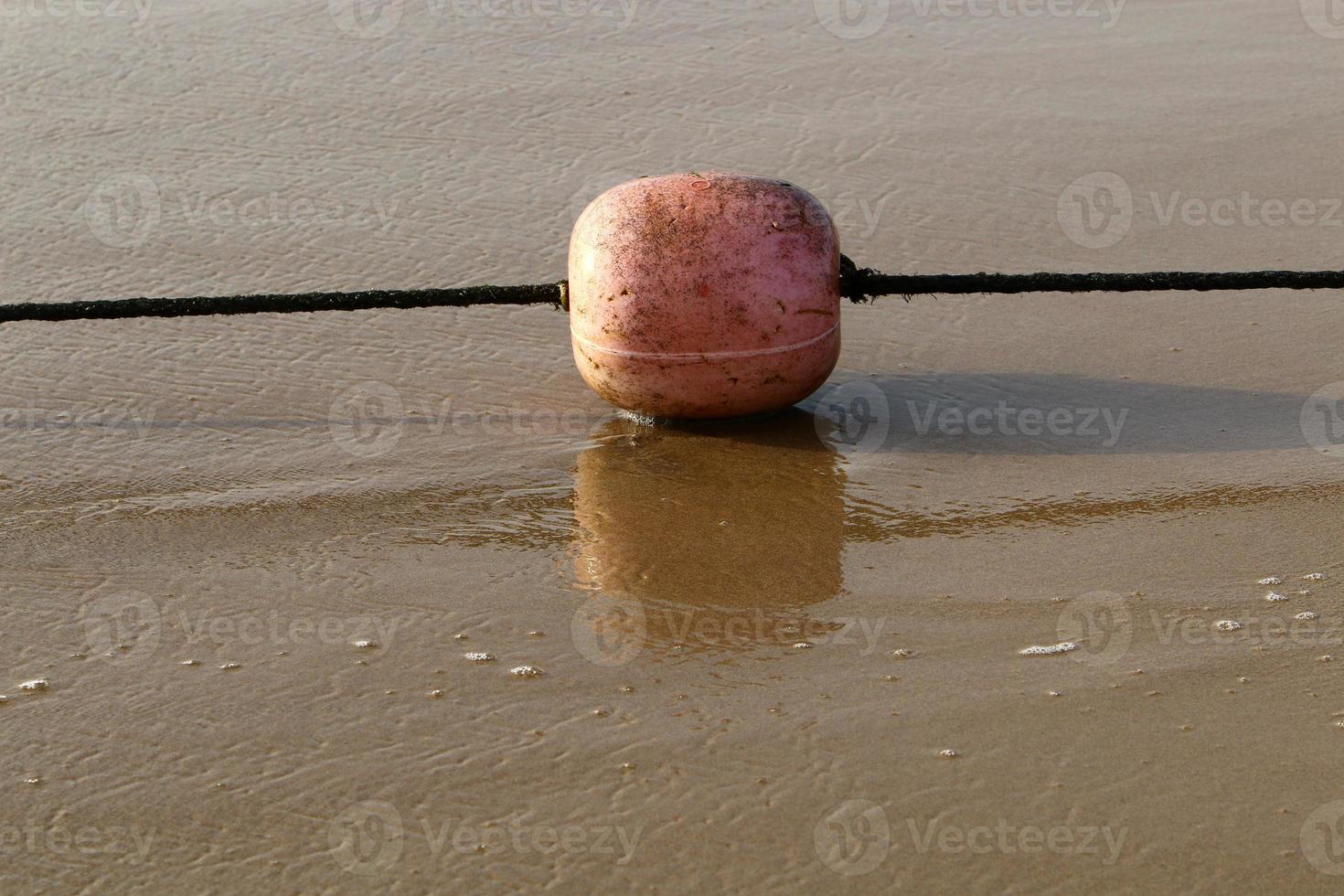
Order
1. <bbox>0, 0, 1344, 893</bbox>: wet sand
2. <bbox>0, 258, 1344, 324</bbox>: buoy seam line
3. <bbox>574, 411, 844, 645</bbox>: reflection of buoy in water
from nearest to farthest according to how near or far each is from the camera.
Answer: <bbox>0, 0, 1344, 893</bbox>: wet sand < <bbox>574, 411, 844, 645</bbox>: reflection of buoy in water < <bbox>0, 258, 1344, 324</bbox>: buoy seam line

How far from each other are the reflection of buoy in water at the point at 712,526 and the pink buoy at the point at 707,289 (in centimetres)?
18

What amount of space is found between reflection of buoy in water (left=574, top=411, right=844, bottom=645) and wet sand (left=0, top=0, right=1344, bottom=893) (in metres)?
0.02

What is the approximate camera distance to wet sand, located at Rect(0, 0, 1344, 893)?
2.74 m

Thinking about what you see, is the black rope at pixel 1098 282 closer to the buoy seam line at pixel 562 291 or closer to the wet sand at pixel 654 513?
the buoy seam line at pixel 562 291

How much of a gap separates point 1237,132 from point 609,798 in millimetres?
5154

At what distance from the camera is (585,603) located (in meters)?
3.54

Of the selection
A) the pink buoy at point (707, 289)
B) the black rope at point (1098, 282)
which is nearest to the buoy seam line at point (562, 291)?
the black rope at point (1098, 282)

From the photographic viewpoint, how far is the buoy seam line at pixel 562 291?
4.32 metres

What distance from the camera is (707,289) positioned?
4.07 metres

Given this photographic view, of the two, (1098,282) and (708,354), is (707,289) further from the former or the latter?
(1098,282)

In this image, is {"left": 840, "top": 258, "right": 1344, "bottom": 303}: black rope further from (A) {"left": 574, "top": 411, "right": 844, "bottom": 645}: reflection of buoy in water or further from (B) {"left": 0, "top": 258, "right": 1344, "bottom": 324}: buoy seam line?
(A) {"left": 574, "top": 411, "right": 844, "bottom": 645}: reflection of buoy in water

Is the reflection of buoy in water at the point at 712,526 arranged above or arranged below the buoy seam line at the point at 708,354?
below

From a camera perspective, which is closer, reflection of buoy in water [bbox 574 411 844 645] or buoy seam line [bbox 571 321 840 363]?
reflection of buoy in water [bbox 574 411 844 645]

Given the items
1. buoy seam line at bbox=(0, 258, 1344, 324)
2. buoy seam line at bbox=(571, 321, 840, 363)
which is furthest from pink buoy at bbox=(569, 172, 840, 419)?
buoy seam line at bbox=(0, 258, 1344, 324)
